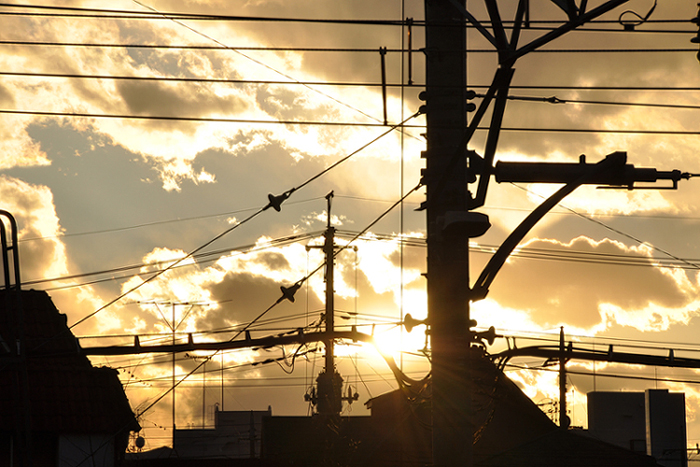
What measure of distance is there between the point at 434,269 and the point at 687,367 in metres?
20.3

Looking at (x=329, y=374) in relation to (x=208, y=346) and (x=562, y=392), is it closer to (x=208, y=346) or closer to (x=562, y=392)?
(x=562, y=392)

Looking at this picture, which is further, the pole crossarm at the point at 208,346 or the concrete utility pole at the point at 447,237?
the pole crossarm at the point at 208,346

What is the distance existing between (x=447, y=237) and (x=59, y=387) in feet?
70.9

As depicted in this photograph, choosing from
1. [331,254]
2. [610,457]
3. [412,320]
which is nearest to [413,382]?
[412,320]

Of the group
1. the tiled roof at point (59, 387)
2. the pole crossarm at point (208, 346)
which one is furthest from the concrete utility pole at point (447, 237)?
→ the tiled roof at point (59, 387)

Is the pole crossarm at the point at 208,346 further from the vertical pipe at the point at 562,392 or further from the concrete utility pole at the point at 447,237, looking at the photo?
the vertical pipe at the point at 562,392

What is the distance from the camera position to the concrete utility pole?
9180mm

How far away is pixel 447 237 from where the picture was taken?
9258 millimetres

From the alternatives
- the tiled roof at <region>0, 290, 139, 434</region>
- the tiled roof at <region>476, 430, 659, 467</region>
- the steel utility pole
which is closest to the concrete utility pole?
the tiled roof at <region>0, 290, 139, 434</region>

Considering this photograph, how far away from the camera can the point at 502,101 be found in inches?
365

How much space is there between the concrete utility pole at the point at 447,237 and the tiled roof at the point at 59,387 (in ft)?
60.2

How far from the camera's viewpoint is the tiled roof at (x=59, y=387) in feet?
85.1

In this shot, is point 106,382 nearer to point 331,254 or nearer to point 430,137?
point 331,254

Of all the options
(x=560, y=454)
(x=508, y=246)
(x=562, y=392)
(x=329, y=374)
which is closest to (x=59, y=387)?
(x=329, y=374)
